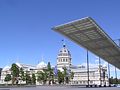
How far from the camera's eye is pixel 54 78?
457ft

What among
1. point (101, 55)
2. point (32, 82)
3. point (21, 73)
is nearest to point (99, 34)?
point (101, 55)

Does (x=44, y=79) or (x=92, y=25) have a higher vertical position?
(x=92, y=25)

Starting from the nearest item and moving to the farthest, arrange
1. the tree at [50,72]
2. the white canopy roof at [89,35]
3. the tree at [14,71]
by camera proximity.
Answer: the white canopy roof at [89,35], the tree at [14,71], the tree at [50,72]

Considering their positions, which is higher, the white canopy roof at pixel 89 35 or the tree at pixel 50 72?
the white canopy roof at pixel 89 35

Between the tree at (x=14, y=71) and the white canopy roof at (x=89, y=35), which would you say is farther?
the tree at (x=14, y=71)

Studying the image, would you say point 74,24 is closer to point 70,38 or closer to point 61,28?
point 61,28

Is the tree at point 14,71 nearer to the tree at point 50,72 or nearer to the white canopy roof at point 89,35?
the tree at point 50,72

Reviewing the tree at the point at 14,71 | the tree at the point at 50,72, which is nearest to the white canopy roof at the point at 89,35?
the tree at the point at 14,71

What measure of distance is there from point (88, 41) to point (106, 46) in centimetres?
371

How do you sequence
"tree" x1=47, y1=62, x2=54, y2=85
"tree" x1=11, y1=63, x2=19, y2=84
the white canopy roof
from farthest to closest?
"tree" x1=47, y1=62, x2=54, y2=85
"tree" x1=11, y1=63, x2=19, y2=84
the white canopy roof

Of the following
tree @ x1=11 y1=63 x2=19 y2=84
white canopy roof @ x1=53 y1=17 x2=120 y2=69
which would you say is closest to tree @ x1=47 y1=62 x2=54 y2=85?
tree @ x1=11 y1=63 x2=19 y2=84

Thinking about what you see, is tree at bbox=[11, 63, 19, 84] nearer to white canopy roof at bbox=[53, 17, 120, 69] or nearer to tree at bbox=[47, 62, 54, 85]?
tree at bbox=[47, 62, 54, 85]

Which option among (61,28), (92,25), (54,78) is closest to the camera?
(92,25)

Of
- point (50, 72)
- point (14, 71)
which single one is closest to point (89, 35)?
point (14, 71)
